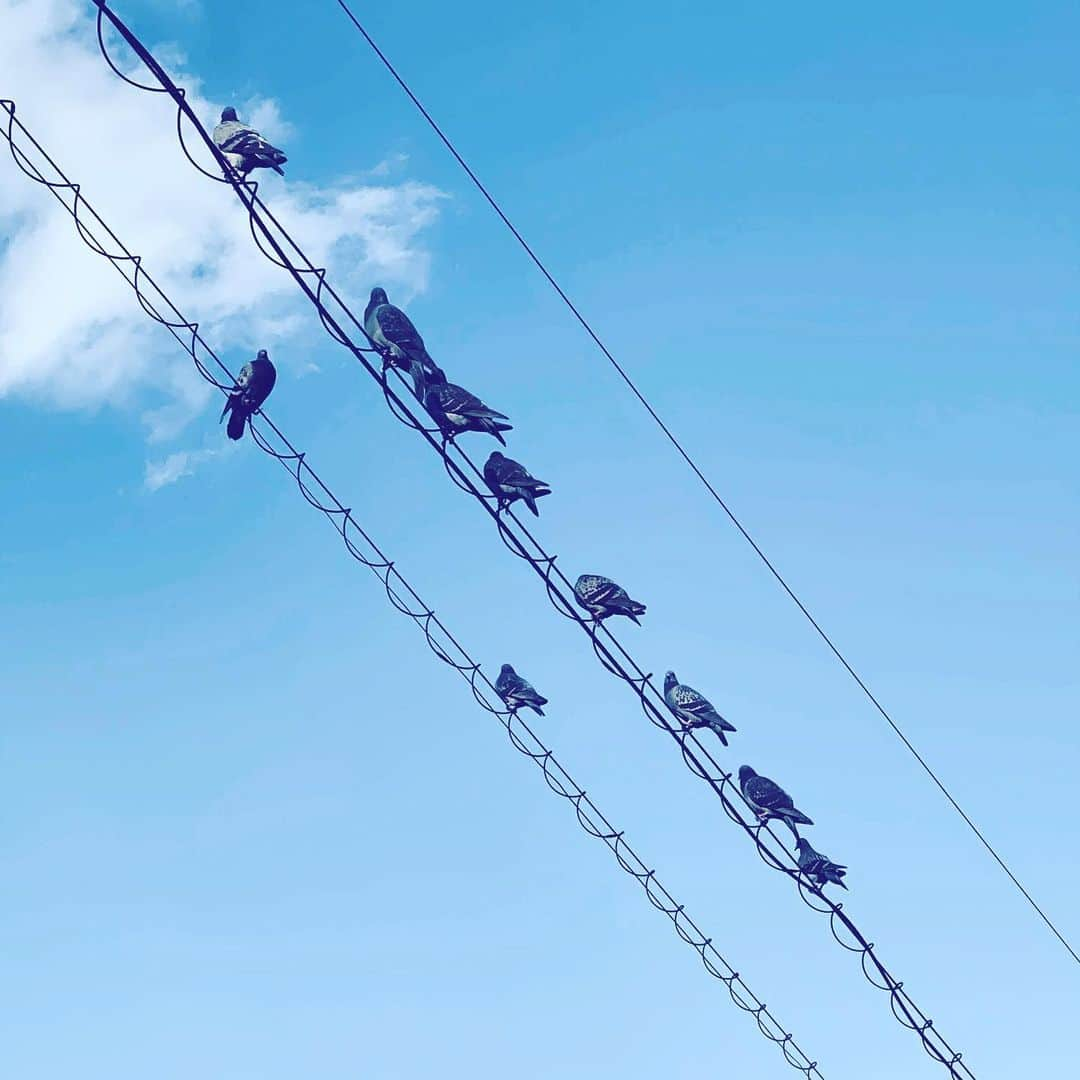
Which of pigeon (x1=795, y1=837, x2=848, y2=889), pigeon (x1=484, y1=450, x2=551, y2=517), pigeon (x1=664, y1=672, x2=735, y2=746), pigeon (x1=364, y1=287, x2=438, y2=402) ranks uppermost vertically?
pigeon (x1=364, y1=287, x2=438, y2=402)

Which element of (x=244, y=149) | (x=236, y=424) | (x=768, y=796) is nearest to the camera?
(x=244, y=149)

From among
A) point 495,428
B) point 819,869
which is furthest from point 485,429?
point 819,869

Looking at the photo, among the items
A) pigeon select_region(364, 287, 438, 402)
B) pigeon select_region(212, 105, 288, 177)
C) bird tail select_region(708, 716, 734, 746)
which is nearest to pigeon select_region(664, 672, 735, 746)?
bird tail select_region(708, 716, 734, 746)

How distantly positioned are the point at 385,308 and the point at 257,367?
906 mm

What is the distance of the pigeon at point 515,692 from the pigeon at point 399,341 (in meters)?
2.00

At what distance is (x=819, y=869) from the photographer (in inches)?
328

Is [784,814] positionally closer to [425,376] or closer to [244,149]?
[425,376]

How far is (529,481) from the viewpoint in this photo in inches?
299

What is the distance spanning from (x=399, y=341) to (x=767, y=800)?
3.32m

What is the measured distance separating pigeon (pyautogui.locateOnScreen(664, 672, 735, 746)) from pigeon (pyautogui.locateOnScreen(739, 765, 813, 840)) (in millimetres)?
271

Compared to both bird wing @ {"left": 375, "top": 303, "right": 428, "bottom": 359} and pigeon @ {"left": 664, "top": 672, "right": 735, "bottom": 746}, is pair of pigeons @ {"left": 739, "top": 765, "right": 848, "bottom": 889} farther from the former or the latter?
bird wing @ {"left": 375, "top": 303, "right": 428, "bottom": 359}

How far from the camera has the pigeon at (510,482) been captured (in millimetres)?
7312

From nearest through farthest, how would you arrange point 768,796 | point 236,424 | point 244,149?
point 244,149
point 236,424
point 768,796

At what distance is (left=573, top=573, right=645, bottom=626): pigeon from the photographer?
786cm
